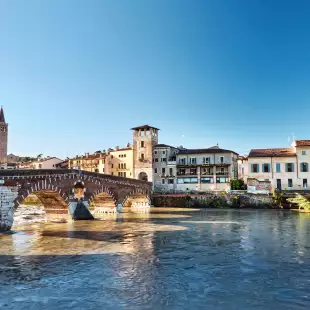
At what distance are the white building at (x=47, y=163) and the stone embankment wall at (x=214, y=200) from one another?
120 feet

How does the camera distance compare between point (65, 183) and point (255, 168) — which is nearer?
point (65, 183)

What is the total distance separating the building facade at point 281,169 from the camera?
5938 cm

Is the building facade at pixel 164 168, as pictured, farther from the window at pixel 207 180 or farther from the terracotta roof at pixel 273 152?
the terracotta roof at pixel 273 152

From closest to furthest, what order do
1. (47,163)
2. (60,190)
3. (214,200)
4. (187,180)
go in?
(60,190) → (214,200) → (187,180) → (47,163)

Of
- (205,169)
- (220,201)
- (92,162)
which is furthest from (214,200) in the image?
(92,162)

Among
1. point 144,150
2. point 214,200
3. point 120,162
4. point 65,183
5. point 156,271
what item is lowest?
point 156,271

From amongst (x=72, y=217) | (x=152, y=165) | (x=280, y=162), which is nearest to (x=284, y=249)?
(x=72, y=217)

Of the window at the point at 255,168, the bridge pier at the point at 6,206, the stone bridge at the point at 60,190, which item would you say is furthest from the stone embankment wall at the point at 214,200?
the bridge pier at the point at 6,206

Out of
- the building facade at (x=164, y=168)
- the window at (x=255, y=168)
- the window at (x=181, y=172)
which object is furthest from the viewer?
the building facade at (x=164, y=168)

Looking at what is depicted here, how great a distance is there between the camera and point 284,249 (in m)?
20.4

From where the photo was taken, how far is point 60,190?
114ft

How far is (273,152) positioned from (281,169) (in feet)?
12.2

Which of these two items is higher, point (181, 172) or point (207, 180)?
point (181, 172)

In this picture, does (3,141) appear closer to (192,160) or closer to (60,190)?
(192,160)
